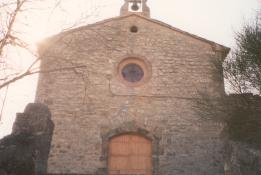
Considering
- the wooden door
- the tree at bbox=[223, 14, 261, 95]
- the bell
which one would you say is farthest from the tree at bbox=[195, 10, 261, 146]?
the bell

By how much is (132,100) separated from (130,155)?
1920 millimetres

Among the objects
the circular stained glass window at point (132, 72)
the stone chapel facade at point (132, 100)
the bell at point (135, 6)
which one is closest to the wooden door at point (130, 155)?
the stone chapel facade at point (132, 100)

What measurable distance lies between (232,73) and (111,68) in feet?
14.5

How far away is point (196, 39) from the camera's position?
39.8ft

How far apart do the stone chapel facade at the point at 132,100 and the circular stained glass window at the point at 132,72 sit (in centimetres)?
4

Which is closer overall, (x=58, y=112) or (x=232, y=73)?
(x=232, y=73)

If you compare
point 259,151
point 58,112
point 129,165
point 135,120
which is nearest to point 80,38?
point 58,112

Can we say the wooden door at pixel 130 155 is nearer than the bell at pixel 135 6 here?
Yes

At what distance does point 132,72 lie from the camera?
11.7 meters

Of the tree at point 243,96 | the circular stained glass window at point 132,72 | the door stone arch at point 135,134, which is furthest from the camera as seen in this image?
the circular stained glass window at point 132,72

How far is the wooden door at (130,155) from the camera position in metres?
10.3

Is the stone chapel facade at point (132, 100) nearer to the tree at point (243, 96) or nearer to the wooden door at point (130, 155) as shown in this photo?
the wooden door at point (130, 155)

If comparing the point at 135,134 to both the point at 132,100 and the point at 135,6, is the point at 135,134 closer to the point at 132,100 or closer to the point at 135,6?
the point at 132,100

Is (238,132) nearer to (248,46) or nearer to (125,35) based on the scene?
(248,46)
